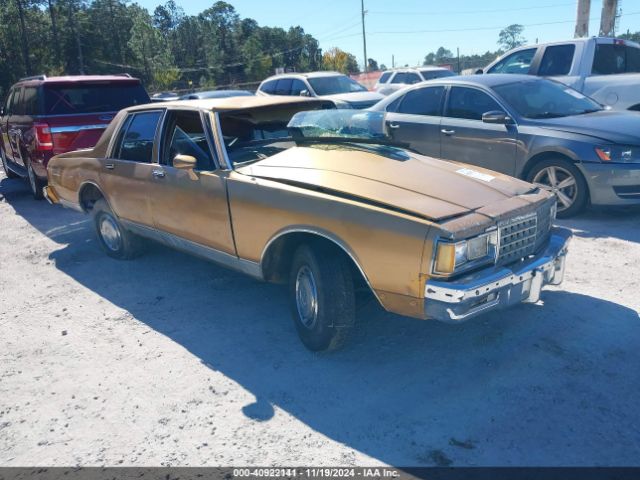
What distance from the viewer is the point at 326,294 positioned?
132 inches

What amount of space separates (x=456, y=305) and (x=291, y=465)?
1.17m

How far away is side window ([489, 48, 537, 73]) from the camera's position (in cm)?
897

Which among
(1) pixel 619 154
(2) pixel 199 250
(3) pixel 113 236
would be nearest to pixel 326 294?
(2) pixel 199 250

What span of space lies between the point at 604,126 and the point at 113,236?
5.48 m

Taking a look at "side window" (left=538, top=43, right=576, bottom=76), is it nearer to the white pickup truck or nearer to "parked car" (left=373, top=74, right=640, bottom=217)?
the white pickup truck

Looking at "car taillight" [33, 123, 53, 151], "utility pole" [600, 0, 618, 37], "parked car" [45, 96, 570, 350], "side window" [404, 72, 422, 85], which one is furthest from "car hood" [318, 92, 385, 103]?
"parked car" [45, 96, 570, 350]

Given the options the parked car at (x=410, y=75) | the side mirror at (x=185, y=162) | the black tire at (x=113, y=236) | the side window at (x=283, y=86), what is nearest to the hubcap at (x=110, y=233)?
the black tire at (x=113, y=236)

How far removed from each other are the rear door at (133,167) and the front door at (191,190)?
13 cm

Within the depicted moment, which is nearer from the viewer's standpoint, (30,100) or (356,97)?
(30,100)

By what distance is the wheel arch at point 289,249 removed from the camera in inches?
129

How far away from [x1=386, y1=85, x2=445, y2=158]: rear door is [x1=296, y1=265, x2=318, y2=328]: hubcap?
393 cm

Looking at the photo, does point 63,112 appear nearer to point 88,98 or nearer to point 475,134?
point 88,98

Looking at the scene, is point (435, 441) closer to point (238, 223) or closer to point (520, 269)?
point (520, 269)

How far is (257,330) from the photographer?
4.05 metres
